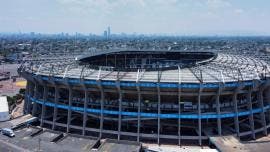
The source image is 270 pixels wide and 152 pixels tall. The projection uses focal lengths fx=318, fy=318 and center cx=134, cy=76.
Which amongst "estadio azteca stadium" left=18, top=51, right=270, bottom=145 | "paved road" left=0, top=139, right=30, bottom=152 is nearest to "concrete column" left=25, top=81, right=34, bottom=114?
"estadio azteca stadium" left=18, top=51, right=270, bottom=145

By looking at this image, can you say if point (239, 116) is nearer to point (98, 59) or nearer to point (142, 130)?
point (142, 130)

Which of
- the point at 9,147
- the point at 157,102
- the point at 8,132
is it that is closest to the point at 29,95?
the point at 8,132

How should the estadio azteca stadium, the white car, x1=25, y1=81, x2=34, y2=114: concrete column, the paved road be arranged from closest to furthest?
1. the paved road
2. the estadio azteca stadium
3. the white car
4. x1=25, y1=81, x2=34, y2=114: concrete column

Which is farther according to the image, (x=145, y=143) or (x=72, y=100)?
(x=72, y=100)

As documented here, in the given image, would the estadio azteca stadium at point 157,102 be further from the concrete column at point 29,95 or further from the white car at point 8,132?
the white car at point 8,132

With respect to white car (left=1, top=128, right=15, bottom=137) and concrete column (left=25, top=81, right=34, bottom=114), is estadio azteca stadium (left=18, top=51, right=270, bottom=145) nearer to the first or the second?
concrete column (left=25, top=81, right=34, bottom=114)

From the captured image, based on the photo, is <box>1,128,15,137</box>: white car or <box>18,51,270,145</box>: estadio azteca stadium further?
<box>1,128,15,137</box>: white car

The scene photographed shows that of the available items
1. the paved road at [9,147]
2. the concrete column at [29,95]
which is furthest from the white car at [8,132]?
the concrete column at [29,95]

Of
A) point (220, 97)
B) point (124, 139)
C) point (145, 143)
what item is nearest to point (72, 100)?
point (124, 139)
